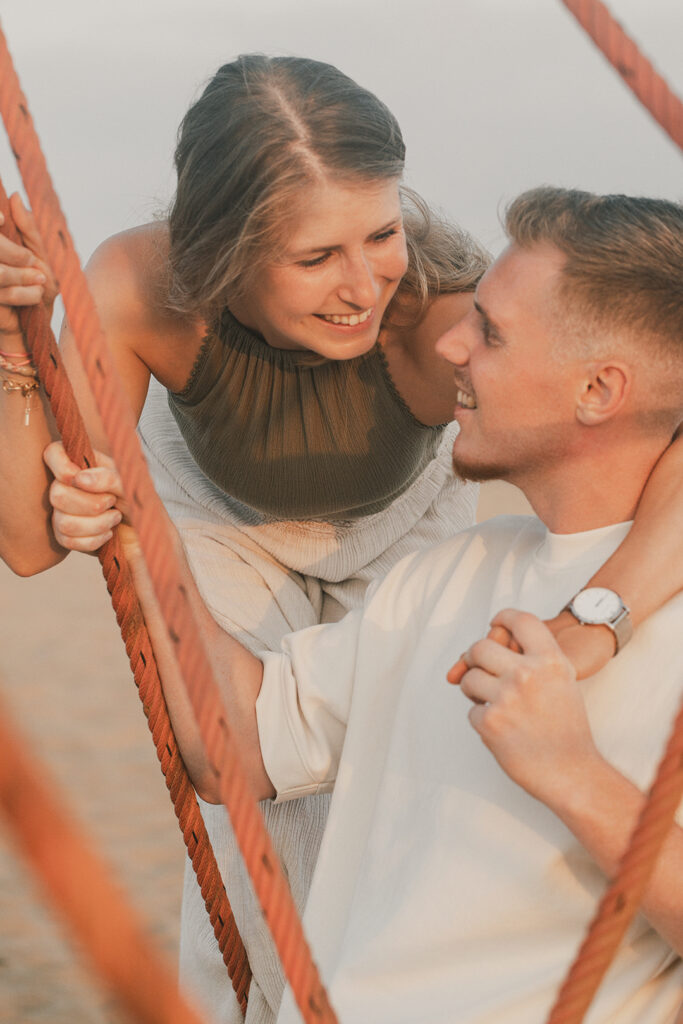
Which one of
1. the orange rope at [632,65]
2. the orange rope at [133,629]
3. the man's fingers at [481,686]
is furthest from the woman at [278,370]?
the orange rope at [632,65]

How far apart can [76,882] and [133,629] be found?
1176mm

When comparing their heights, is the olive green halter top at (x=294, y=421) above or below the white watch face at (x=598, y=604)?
below

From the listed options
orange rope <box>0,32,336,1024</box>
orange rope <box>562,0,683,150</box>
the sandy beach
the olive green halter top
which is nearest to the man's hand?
orange rope <box>0,32,336,1024</box>

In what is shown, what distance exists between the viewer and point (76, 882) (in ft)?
1.72

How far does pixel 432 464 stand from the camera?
2627mm

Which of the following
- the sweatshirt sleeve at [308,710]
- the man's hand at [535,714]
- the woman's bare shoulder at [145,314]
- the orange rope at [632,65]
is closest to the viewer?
the orange rope at [632,65]

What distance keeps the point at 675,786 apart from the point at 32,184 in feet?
2.67

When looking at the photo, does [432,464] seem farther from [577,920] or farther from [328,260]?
[577,920]

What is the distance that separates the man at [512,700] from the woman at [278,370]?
0.33 m

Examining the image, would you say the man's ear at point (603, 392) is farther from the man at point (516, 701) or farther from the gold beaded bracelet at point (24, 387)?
the gold beaded bracelet at point (24, 387)

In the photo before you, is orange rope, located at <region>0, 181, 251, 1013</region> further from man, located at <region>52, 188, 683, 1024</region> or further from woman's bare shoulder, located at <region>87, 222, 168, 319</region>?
woman's bare shoulder, located at <region>87, 222, 168, 319</region>

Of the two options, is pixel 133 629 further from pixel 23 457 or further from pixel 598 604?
pixel 598 604

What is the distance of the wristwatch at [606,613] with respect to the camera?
145cm

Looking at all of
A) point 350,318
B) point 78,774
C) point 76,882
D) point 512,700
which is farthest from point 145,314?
point 78,774
